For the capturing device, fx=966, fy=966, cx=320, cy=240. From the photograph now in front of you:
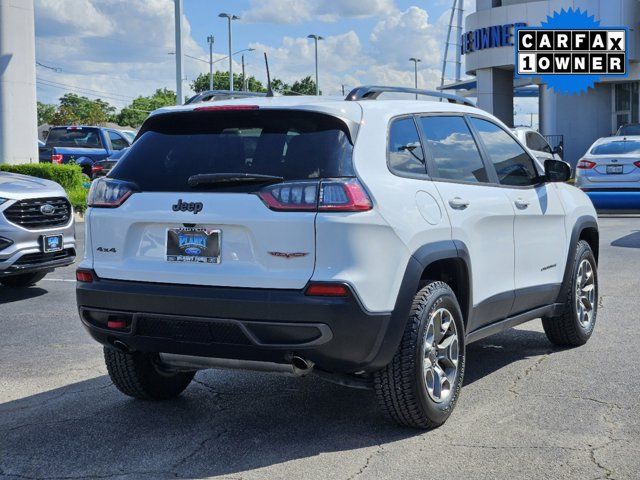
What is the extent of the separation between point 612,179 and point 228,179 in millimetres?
15327

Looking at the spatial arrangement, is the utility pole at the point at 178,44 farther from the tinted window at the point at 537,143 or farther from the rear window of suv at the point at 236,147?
the rear window of suv at the point at 236,147

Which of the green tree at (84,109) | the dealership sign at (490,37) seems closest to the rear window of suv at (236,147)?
the dealership sign at (490,37)

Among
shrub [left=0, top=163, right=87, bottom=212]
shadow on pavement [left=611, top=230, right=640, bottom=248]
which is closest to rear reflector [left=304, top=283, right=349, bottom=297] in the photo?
shadow on pavement [left=611, top=230, right=640, bottom=248]

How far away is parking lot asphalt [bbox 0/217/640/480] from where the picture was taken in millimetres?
4582

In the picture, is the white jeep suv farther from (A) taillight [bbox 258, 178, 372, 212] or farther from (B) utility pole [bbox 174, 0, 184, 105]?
(B) utility pole [bbox 174, 0, 184, 105]

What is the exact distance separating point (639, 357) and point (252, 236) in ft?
11.5

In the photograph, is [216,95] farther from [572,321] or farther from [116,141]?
A: [116,141]

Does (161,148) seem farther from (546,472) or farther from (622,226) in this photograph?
(622,226)

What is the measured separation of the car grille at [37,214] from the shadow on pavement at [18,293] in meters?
0.77

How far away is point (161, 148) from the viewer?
5.14m

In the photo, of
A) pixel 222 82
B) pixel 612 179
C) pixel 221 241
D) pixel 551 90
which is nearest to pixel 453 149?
pixel 221 241

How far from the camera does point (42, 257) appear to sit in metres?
9.80

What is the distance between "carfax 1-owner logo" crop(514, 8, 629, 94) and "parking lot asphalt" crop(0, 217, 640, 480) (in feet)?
102

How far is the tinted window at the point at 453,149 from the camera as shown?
5582 mm
